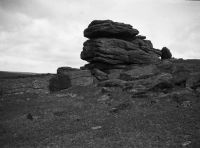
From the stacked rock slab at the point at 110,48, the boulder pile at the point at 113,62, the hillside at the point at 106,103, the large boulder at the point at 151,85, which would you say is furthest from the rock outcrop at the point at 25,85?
the large boulder at the point at 151,85

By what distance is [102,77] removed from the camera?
166 feet

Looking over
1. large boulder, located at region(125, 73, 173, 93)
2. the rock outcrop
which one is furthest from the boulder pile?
large boulder, located at region(125, 73, 173, 93)

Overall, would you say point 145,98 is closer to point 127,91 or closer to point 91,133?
point 127,91

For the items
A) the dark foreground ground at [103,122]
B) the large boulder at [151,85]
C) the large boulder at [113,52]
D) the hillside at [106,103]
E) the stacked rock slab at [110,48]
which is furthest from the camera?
the stacked rock slab at [110,48]

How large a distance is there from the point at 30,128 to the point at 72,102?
11.7 meters

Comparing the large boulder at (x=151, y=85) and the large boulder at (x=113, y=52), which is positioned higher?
the large boulder at (x=113, y=52)

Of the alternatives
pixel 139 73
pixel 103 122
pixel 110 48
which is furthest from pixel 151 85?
pixel 110 48

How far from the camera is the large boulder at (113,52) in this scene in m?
54.7

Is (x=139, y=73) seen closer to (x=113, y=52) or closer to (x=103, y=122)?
(x=113, y=52)

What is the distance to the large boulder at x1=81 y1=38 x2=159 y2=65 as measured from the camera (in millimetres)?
54656

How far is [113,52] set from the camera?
55.4 meters

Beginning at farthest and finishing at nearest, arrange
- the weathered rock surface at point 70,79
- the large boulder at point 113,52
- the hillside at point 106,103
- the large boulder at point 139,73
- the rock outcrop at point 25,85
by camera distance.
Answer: the large boulder at point 113,52 < the large boulder at point 139,73 < the weathered rock surface at point 70,79 < the rock outcrop at point 25,85 < the hillside at point 106,103

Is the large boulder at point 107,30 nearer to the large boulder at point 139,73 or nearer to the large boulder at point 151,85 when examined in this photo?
the large boulder at point 139,73

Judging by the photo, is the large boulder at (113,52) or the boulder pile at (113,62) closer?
the boulder pile at (113,62)
